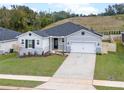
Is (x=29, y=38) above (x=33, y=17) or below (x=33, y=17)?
below

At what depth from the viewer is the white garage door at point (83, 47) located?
Answer: 23219mm

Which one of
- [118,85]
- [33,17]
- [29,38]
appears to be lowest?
[118,85]

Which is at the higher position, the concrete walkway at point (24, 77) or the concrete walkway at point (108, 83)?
the concrete walkway at point (24, 77)

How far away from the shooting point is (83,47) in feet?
77.2

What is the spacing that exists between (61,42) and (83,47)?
2.53 m

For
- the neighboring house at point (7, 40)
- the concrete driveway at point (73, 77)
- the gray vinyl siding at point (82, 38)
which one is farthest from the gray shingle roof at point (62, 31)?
the concrete driveway at point (73, 77)

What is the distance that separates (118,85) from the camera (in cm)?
1103

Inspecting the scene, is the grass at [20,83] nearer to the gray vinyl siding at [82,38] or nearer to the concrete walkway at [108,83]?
the concrete walkway at [108,83]

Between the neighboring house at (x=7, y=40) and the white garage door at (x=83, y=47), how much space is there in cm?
699

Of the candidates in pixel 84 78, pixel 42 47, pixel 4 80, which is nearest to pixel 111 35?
pixel 42 47

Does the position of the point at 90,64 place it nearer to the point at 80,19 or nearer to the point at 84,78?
the point at 84,78

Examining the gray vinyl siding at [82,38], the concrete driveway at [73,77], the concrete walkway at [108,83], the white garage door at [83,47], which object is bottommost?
the concrete walkway at [108,83]

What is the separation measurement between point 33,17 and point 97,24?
3632cm

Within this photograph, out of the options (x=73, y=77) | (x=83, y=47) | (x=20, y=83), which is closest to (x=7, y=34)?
(x=83, y=47)
